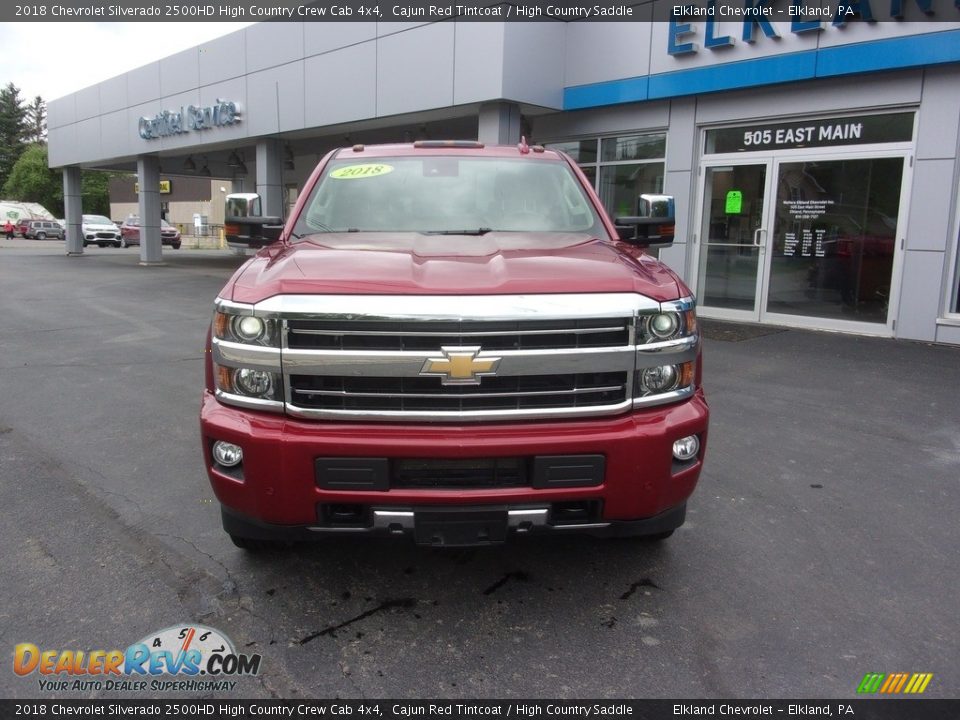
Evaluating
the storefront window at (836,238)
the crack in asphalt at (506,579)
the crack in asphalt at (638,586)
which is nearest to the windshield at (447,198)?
the crack in asphalt at (506,579)

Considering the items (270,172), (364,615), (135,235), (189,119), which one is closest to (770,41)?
(364,615)

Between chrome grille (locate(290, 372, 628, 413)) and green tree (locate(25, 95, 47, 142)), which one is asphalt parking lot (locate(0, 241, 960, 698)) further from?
green tree (locate(25, 95, 47, 142))

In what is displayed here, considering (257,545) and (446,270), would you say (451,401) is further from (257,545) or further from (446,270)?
(257,545)

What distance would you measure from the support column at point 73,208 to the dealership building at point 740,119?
55.6 ft

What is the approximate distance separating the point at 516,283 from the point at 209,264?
2536cm

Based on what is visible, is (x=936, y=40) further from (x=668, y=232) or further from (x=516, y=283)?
(x=516, y=283)

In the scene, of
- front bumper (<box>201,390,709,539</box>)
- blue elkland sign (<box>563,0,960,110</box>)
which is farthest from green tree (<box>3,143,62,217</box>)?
front bumper (<box>201,390,709,539</box>)

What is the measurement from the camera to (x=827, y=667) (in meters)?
2.63

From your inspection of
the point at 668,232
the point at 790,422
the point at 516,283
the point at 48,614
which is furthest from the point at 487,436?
the point at 790,422

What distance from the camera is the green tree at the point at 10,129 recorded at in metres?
78.8

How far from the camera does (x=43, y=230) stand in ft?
153

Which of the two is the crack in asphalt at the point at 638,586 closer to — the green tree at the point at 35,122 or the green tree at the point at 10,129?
the green tree at the point at 10,129

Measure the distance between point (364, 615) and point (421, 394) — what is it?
3.23 feet

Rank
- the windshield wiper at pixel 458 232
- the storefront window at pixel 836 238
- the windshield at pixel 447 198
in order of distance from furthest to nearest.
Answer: the storefront window at pixel 836 238 → the windshield at pixel 447 198 → the windshield wiper at pixel 458 232
